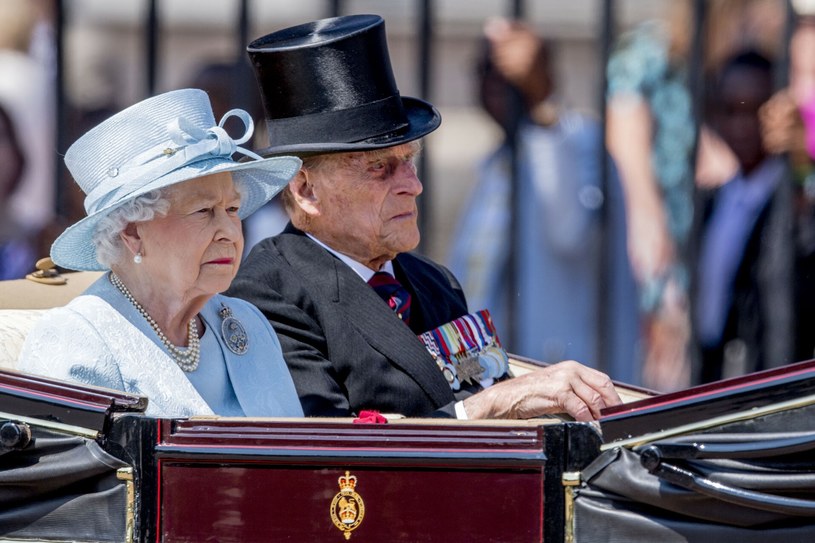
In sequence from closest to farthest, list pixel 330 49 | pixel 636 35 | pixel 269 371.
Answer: pixel 269 371 < pixel 330 49 < pixel 636 35

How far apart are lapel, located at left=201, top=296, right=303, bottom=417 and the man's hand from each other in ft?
1.25

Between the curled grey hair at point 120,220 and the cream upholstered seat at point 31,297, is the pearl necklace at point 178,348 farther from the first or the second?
the cream upholstered seat at point 31,297

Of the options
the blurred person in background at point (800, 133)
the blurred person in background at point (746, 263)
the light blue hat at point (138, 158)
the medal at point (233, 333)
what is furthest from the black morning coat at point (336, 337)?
the blurred person in background at point (800, 133)

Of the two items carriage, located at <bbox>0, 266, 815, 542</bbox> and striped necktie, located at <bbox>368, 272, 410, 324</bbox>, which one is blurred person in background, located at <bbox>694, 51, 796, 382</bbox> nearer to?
striped necktie, located at <bbox>368, 272, 410, 324</bbox>

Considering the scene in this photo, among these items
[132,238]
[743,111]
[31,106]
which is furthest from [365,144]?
[31,106]

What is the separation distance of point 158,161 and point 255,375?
470 millimetres

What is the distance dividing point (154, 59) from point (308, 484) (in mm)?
3260

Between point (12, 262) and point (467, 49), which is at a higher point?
point (467, 49)

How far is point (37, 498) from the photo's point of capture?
2293 millimetres

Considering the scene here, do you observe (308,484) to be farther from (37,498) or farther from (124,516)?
(37,498)

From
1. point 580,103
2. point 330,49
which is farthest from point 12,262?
point 330,49

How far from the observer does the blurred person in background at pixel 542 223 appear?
201 inches

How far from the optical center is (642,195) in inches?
201

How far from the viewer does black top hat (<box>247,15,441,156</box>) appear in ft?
9.73
